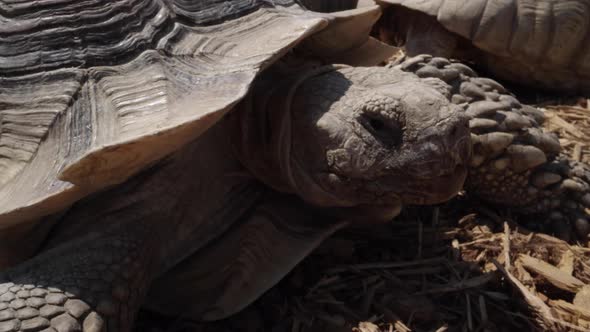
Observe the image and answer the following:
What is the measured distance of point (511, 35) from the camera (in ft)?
12.8

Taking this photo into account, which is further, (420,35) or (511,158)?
(420,35)

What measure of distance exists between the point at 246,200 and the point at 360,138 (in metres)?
0.53

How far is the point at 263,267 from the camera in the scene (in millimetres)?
1911

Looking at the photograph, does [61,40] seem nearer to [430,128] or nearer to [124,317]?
[124,317]

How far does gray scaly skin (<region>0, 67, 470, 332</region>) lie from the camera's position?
159 cm

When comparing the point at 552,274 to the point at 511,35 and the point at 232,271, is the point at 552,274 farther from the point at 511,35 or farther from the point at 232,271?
the point at 511,35

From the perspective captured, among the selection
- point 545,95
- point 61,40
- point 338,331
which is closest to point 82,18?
point 61,40

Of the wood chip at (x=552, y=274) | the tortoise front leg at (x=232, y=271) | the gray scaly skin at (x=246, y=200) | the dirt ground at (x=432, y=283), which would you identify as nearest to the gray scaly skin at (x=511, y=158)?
the dirt ground at (x=432, y=283)

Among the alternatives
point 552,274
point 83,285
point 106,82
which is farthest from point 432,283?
point 106,82

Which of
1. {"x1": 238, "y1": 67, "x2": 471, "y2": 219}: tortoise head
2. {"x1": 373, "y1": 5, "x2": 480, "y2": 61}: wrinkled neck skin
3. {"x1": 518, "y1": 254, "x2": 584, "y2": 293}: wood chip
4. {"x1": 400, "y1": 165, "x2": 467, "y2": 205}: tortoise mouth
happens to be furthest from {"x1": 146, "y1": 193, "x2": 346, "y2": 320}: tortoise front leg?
{"x1": 373, "y1": 5, "x2": 480, "y2": 61}: wrinkled neck skin

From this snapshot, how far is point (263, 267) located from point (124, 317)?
47 centimetres

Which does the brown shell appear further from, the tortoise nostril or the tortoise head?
the tortoise nostril

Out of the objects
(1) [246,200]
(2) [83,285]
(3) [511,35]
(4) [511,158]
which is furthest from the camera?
(3) [511,35]

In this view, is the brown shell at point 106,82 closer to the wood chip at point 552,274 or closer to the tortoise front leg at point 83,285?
the tortoise front leg at point 83,285
